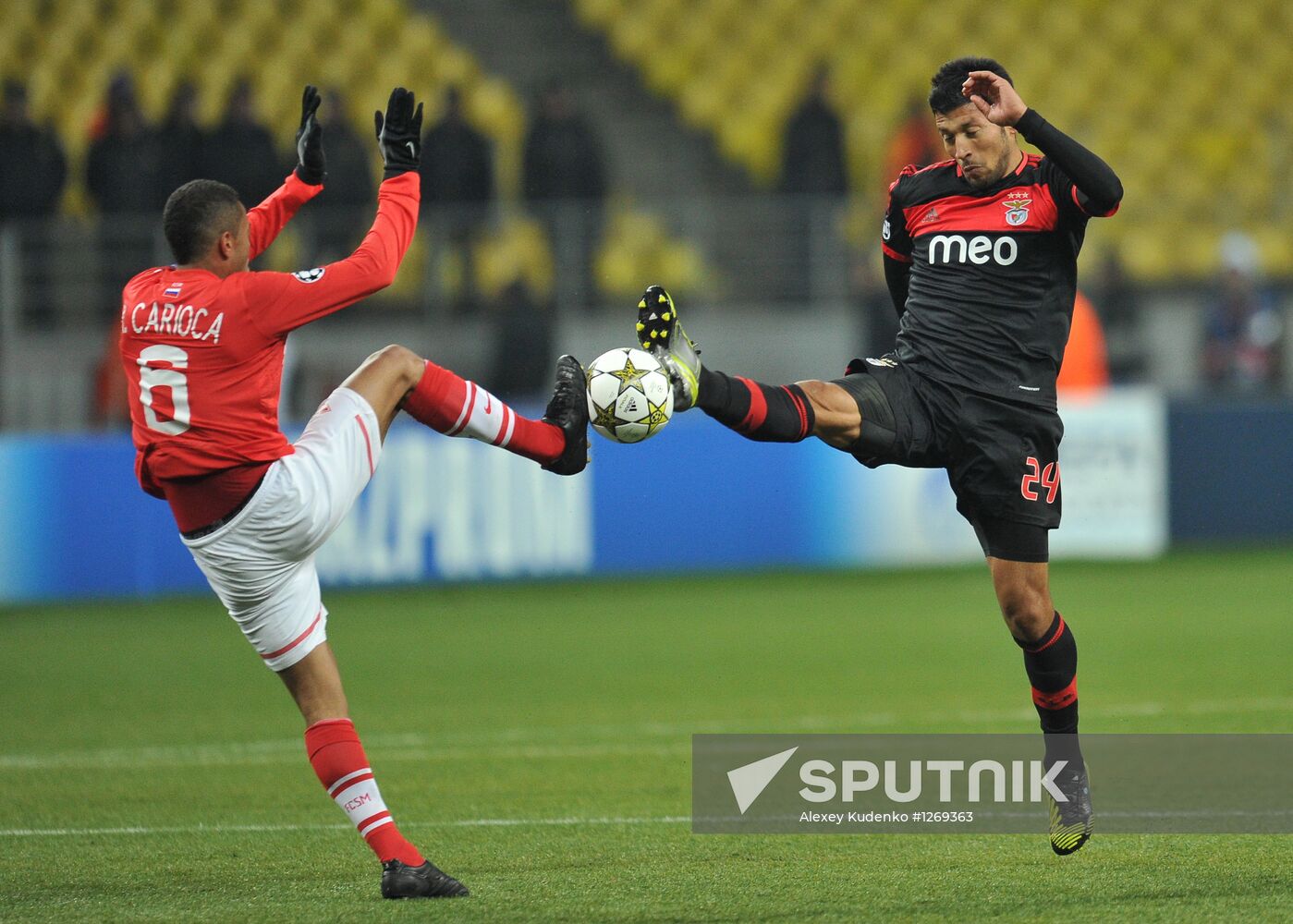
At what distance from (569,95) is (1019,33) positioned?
184 inches

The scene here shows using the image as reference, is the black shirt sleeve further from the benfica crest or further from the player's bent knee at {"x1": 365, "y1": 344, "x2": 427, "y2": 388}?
the player's bent knee at {"x1": 365, "y1": 344, "x2": 427, "y2": 388}

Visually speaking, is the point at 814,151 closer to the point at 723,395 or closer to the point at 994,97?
the point at 994,97

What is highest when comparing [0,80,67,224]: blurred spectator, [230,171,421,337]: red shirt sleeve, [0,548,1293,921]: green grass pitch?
[0,80,67,224]: blurred spectator

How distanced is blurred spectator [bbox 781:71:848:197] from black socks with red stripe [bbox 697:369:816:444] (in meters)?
9.81

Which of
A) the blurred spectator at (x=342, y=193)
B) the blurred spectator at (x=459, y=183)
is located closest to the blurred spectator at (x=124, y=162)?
the blurred spectator at (x=342, y=193)

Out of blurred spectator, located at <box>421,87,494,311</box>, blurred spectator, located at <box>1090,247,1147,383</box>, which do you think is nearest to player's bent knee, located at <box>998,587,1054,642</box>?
blurred spectator, located at <box>421,87,494,311</box>

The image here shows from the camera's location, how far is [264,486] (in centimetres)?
472

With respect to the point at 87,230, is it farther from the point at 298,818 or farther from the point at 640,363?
the point at 640,363

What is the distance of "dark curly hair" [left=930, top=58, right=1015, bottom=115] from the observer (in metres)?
5.19

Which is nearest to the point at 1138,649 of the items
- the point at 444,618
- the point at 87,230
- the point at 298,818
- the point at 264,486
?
the point at 444,618

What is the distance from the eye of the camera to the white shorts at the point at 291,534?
4715mm

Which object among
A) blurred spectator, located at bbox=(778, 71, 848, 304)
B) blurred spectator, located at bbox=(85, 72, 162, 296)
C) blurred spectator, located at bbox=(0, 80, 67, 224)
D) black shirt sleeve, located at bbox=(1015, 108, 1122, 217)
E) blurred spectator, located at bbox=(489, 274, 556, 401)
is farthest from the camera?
blurred spectator, located at bbox=(778, 71, 848, 304)

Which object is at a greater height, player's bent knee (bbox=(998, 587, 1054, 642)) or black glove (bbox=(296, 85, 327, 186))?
black glove (bbox=(296, 85, 327, 186))

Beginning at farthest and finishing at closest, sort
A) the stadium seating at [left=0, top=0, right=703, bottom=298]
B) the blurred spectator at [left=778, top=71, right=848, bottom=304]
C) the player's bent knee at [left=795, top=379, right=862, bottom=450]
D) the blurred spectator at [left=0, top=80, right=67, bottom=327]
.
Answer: the stadium seating at [left=0, top=0, right=703, bottom=298] → the blurred spectator at [left=778, top=71, right=848, bottom=304] → the blurred spectator at [left=0, top=80, right=67, bottom=327] → the player's bent knee at [left=795, top=379, right=862, bottom=450]
